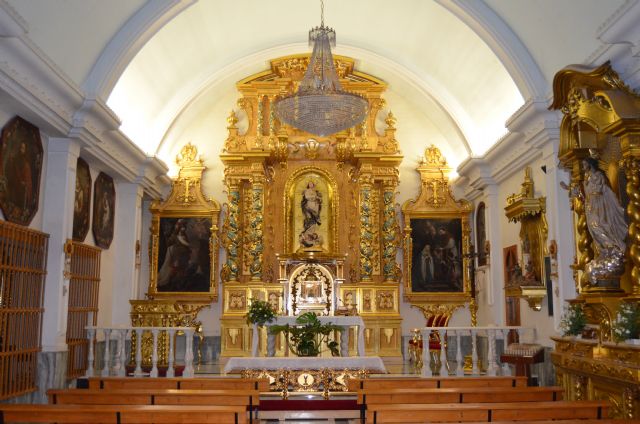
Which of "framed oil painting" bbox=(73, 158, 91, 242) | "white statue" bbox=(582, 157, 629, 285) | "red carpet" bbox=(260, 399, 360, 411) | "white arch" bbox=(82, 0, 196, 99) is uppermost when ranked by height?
"white arch" bbox=(82, 0, 196, 99)

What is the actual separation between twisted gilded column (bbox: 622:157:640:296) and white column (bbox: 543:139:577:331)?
6.87 ft

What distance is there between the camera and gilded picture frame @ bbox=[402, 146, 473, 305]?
14.7m

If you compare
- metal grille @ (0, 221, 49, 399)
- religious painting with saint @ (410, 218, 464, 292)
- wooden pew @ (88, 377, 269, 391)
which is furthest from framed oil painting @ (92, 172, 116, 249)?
religious painting with saint @ (410, 218, 464, 292)

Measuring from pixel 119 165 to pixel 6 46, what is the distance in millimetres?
4827

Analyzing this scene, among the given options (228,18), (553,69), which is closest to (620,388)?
(553,69)

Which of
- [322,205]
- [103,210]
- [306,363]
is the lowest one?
[306,363]

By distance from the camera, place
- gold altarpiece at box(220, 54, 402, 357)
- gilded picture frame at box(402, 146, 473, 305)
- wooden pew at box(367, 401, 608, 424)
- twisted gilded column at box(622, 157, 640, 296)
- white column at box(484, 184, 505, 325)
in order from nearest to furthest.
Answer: wooden pew at box(367, 401, 608, 424)
twisted gilded column at box(622, 157, 640, 296)
white column at box(484, 184, 505, 325)
gold altarpiece at box(220, 54, 402, 357)
gilded picture frame at box(402, 146, 473, 305)

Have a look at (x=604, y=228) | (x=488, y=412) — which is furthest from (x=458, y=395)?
(x=604, y=228)

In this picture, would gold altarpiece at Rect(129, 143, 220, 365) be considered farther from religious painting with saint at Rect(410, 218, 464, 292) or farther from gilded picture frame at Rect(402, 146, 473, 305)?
religious painting with saint at Rect(410, 218, 464, 292)

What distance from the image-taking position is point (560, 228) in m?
9.40

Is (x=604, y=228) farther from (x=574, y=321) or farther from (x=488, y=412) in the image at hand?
(x=488, y=412)

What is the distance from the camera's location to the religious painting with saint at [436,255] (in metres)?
14.8

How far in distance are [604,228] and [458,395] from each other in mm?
2786

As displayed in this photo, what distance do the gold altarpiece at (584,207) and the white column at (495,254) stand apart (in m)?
4.36
